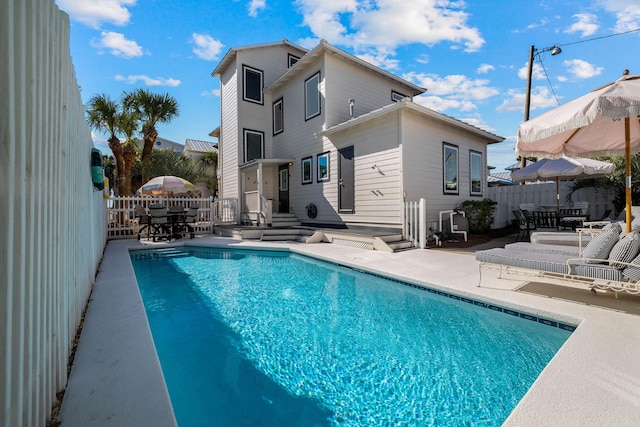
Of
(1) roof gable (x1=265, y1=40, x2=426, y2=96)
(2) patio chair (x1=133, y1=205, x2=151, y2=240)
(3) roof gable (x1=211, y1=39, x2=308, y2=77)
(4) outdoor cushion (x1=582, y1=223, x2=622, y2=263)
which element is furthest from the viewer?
(3) roof gable (x1=211, y1=39, x2=308, y2=77)

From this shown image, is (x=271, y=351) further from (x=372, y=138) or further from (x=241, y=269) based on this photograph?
(x=372, y=138)

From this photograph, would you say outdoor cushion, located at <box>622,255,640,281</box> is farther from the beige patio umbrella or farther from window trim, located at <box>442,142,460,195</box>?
window trim, located at <box>442,142,460,195</box>

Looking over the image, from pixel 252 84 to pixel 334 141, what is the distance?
5.70m

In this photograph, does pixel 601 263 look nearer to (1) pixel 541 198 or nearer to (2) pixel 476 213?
(2) pixel 476 213

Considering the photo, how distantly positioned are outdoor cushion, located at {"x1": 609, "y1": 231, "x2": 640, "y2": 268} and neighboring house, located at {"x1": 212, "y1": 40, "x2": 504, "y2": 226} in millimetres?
5358

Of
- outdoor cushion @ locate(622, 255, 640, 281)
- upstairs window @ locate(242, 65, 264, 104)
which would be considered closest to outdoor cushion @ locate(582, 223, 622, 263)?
outdoor cushion @ locate(622, 255, 640, 281)

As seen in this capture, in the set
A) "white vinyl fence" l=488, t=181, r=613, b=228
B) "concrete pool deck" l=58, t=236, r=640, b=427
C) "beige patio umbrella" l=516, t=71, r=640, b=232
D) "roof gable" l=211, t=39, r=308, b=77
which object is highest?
"roof gable" l=211, t=39, r=308, b=77

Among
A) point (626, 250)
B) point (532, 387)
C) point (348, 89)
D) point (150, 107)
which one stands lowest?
point (532, 387)

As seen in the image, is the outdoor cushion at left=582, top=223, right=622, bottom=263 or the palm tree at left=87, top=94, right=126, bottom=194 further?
the palm tree at left=87, top=94, right=126, bottom=194

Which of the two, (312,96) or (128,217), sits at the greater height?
(312,96)

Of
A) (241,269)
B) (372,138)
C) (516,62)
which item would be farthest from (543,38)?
(241,269)

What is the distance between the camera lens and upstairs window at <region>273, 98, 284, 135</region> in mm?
13725

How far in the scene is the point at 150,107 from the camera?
1456cm

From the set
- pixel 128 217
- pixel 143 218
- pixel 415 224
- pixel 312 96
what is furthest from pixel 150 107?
pixel 415 224
